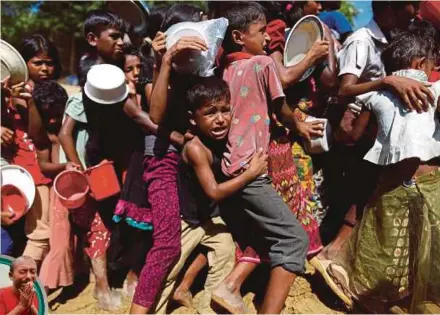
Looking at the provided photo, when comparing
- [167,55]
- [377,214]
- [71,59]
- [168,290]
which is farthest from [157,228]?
[71,59]

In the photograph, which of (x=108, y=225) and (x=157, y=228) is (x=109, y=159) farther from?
(x=157, y=228)

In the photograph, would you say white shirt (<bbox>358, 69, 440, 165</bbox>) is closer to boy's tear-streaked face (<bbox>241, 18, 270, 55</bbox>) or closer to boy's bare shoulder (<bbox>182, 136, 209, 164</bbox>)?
boy's tear-streaked face (<bbox>241, 18, 270, 55</bbox>)

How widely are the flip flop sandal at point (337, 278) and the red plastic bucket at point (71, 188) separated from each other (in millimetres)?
1539

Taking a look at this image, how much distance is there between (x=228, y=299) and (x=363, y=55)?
63.6 inches

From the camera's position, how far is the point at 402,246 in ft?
9.28

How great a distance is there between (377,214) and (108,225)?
1720mm

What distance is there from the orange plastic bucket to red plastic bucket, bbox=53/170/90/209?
41mm

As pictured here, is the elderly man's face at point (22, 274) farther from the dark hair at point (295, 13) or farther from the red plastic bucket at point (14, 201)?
the dark hair at point (295, 13)

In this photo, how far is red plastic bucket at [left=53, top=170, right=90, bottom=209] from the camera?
3.09 meters

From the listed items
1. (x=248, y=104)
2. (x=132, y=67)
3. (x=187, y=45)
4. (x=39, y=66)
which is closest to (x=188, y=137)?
(x=248, y=104)

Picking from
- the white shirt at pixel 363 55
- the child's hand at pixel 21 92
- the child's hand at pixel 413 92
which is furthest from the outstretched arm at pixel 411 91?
the child's hand at pixel 21 92

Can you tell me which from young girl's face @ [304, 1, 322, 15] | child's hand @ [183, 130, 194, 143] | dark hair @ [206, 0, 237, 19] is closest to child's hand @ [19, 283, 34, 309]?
child's hand @ [183, 130, 194, 143]

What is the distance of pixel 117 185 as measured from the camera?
3.20 m

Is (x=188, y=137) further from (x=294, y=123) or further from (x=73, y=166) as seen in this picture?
(x=73, y=166)
